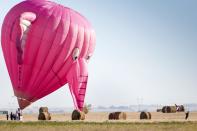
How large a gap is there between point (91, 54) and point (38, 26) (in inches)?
345

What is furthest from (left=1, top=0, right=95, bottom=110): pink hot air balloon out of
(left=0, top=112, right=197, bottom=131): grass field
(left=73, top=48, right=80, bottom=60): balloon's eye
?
(left=0, top=112, right=197, bottom=131): grass field

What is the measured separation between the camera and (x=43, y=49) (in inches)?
2146

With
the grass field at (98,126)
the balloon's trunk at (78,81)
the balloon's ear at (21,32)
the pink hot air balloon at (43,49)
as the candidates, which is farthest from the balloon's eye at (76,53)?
the grass field at (98,126)

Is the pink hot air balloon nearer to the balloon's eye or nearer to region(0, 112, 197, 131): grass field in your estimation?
the balloon's eye

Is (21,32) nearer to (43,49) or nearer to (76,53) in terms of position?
(43,49)

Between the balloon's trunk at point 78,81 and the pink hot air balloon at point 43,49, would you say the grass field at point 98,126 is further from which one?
the balloon's trunk at point 78,81

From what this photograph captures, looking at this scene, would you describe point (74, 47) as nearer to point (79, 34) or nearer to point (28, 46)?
point (79, 34)

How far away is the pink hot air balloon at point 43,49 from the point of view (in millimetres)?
54906

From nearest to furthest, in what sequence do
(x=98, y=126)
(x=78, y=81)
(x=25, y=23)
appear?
(x=98, y=126) < (x=25, y=23) < (x=78, y=81)

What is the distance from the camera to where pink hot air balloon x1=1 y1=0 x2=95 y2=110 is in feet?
180

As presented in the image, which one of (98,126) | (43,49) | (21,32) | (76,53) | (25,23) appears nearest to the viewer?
(98,126)

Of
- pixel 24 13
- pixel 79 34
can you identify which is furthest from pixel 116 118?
pixel 24 13

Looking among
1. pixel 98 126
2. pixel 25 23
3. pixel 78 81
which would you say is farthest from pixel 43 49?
pixel 98 126

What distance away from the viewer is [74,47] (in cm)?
5631
